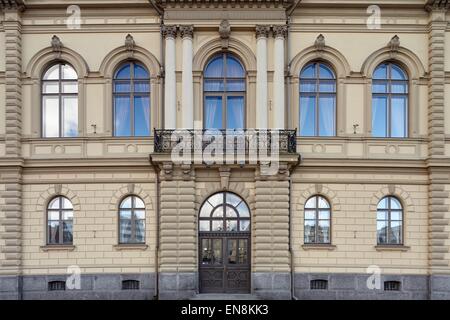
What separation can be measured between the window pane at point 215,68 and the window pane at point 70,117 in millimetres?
5410

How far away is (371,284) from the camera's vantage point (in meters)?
21.8

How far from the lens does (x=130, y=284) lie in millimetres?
21938

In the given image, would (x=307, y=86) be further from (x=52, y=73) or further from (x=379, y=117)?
(x=52, y=73)

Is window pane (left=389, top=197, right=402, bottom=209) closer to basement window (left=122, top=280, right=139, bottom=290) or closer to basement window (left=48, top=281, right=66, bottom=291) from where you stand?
basement window (left=122, top=280, right=139, bottom=290)

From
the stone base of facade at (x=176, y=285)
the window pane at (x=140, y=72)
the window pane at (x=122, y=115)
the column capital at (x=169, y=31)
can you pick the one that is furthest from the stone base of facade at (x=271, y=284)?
the column capital at (x=169, y=31)

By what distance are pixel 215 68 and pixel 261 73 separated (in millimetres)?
1922

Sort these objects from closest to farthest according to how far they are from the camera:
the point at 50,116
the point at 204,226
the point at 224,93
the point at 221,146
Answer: the point at 221,146
the point at 204,226
the point at 224,93
the point at 50,116

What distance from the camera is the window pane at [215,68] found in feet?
73.9

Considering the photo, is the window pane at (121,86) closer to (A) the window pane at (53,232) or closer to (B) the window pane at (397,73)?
(A) the window pane at (53,232)

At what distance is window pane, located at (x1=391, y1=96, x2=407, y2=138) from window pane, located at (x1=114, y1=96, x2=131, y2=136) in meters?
10.6

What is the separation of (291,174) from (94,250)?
26.9 ft

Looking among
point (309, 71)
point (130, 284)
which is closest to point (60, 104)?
point (130, 284)

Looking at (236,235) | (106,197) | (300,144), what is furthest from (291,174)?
(106,197)

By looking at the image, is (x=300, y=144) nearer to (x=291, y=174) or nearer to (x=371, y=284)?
(x=291, y=174)
